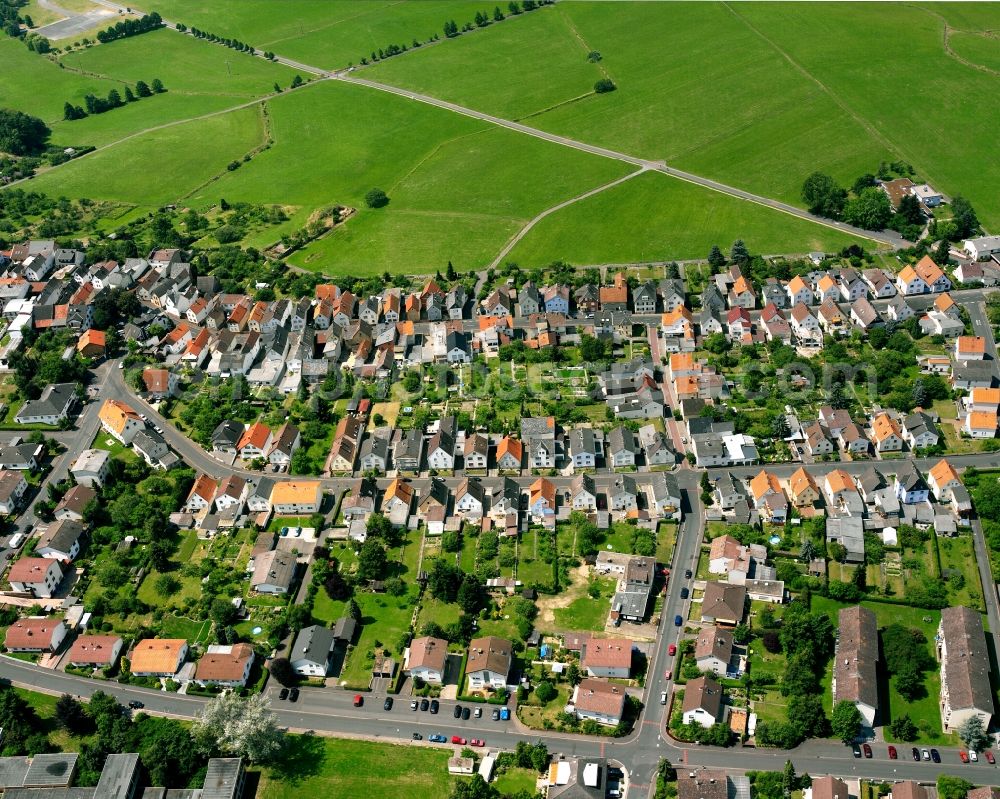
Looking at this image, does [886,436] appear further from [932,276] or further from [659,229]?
[659,229]

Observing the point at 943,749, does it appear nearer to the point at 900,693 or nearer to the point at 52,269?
the point at 900,693

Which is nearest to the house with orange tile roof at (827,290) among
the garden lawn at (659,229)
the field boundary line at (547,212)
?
the garden lawn at (659,229)

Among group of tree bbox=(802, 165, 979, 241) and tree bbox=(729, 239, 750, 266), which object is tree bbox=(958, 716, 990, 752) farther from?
group of tree bbox=(802, 165, 979, 241)

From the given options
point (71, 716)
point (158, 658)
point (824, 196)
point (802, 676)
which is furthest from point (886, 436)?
point (71, 716)

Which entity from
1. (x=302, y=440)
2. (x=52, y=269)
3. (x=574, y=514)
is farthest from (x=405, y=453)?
(x=52, y=269)

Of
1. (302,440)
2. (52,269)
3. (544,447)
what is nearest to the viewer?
(544,447)

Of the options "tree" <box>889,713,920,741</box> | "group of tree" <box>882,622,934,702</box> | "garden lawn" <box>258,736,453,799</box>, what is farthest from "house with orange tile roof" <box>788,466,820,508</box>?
"garden lawn" <box>258,736,453,799</box>
